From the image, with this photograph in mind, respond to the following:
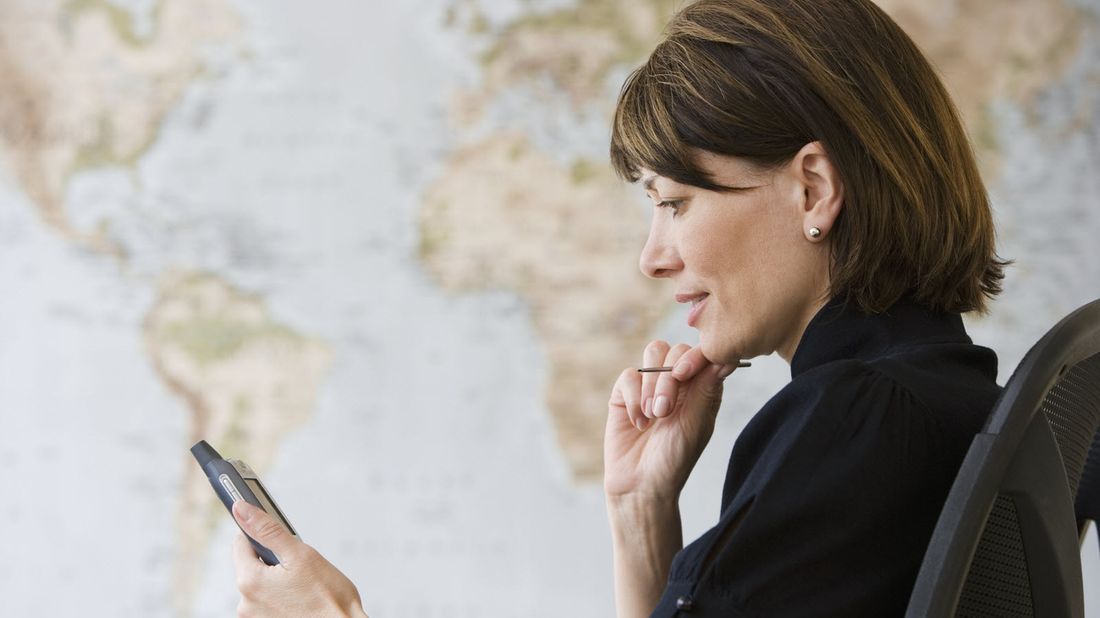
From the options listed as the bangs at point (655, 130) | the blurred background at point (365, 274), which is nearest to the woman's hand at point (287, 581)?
the bangs at point (655, 130)

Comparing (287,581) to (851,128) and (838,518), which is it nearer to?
(838,518)

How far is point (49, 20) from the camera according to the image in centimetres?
228

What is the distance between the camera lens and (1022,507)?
22.8 inches

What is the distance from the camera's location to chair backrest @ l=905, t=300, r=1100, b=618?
1.77 ft

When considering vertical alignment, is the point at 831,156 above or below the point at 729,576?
above

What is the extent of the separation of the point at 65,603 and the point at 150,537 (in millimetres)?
214

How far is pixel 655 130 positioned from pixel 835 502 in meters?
0.37

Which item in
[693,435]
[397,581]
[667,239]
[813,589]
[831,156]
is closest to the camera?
[813,589]

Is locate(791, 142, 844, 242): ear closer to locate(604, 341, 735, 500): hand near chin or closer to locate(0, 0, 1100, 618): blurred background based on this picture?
locate(604, 341, 735, 500): hand near chin

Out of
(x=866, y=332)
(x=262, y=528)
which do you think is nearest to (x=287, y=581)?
(x=262, y=528)

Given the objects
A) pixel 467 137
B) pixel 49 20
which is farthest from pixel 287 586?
pixel 49 20

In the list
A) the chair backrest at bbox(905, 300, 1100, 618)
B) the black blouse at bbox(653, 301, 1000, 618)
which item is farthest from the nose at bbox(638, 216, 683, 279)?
the chair backrest at bbox(905, 300, 1100, 618)

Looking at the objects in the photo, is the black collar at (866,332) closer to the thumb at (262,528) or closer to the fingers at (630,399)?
the fingers at (630,399)

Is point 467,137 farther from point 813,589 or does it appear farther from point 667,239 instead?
point 813,589
